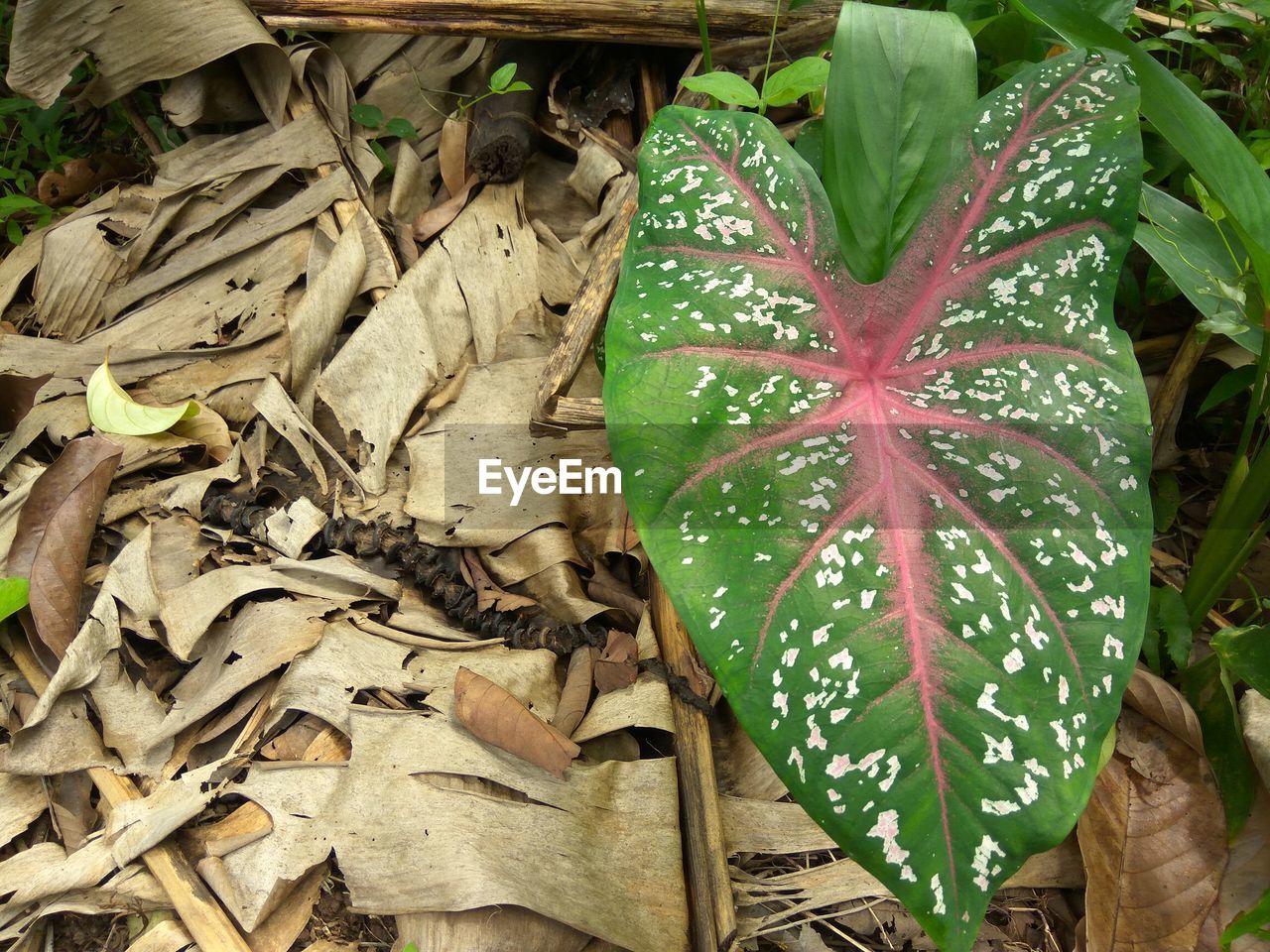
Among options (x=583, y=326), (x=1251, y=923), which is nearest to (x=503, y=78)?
(x=583, y=326)

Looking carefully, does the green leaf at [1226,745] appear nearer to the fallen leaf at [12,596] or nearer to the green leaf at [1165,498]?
the green leaf at [1165,498]

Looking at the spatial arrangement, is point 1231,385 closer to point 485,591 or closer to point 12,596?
point 485,591

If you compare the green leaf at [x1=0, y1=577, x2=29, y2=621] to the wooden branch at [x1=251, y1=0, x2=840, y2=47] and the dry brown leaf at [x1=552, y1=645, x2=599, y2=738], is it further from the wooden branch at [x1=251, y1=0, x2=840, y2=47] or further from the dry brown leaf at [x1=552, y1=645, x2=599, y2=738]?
the wooden branch at [x1=251, y1=0, x2=840, y2=47]

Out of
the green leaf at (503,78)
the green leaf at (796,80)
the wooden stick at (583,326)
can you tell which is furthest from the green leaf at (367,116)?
the green leaf at (796,80)

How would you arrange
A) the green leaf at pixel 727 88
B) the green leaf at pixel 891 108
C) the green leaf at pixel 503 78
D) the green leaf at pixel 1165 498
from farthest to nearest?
the green leaf at pixel 503 78, the green leaf at pixel 1165 498, the green leaf at pixel 727 88, the green leaf at pixel 891 108

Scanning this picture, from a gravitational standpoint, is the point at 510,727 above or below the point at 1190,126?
below

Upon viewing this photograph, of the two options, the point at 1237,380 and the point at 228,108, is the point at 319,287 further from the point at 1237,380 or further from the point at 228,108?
the point at 1237,380
